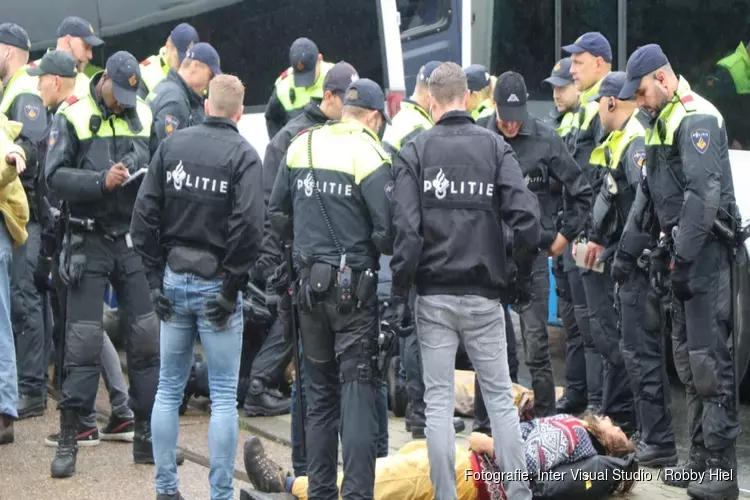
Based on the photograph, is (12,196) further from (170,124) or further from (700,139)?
(700,139)

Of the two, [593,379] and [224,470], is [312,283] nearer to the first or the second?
[224,470]

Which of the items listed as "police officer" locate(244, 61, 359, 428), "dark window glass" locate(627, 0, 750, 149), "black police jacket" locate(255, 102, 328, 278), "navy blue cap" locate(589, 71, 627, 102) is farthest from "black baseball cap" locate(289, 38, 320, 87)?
"navy blue cap" locate(589, 71, 627, 102)

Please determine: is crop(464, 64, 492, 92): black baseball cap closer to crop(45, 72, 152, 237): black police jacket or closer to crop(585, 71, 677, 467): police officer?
crop(585, 71, 677, 467): police officer

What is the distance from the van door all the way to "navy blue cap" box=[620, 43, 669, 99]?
5.83m

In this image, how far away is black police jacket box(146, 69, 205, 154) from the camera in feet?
27.8

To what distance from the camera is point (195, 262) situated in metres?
6.45

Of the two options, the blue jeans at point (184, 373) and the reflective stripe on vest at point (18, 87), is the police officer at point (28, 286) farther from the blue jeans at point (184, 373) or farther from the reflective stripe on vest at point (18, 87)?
the blue jeans at point (184, 373)

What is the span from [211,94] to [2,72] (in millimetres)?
2918

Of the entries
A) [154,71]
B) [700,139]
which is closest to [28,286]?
[154,71]

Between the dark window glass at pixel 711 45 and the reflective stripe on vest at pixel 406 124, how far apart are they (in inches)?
90.2

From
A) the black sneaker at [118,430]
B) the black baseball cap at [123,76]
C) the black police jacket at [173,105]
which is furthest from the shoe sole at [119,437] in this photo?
the black baseball cap at [123,76]

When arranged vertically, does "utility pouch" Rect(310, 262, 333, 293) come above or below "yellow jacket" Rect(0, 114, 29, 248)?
below

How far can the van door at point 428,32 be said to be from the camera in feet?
42.6

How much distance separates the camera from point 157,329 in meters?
7.43
